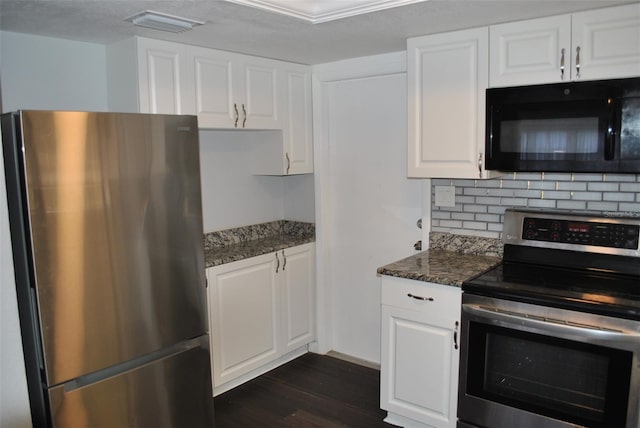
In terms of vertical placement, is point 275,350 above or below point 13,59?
below

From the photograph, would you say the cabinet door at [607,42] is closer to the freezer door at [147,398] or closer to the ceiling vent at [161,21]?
the ceiling vent at [161,21]

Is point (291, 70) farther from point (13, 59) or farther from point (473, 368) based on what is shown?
point (473, 368)

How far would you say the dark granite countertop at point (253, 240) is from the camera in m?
3.21

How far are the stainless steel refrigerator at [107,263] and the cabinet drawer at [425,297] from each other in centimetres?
96

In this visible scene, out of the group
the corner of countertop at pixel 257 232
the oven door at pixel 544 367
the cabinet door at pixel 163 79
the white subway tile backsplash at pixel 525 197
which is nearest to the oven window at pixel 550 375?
the oven door at pixel 544 367

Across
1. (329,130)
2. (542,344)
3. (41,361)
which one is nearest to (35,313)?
(41,361)

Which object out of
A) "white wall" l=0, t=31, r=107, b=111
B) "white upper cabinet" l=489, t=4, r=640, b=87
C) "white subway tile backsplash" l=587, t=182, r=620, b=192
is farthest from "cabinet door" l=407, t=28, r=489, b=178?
"white wall" l=0, t=31, r=107, b=111

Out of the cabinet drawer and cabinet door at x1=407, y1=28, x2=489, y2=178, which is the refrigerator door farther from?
cabinet door at x1=407, y1=28, x2=489, y2=178

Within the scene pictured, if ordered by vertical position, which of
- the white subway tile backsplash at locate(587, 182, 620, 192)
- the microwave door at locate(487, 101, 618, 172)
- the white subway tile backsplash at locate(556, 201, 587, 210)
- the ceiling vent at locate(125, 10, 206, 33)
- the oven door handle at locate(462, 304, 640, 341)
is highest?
the ceiling vent at locate(125, 10, 206, 33)

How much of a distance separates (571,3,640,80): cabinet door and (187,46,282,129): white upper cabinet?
1.76 meters

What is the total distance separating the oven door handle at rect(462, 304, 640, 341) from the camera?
6.74 ft

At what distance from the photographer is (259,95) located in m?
3.27

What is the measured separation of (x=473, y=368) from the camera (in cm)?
A: 245

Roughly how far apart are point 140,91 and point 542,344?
88.2 inches
